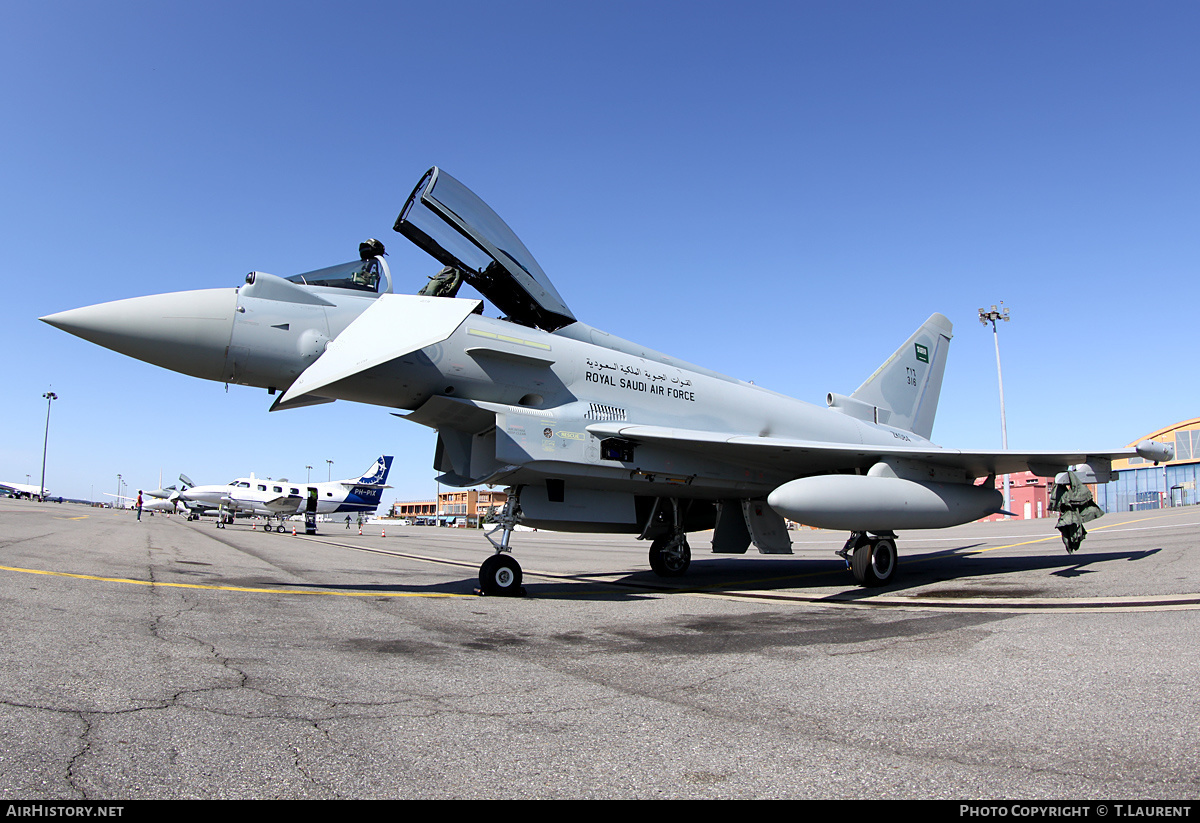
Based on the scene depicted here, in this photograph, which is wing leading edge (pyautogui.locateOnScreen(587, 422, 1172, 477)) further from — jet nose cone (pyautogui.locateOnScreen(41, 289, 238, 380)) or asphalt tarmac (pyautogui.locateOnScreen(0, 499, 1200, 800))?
jet nose cone (pyautogui.locateOnScreen(41, 289, 238, 380))

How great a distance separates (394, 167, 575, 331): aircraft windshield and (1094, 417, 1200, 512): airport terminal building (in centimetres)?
6741

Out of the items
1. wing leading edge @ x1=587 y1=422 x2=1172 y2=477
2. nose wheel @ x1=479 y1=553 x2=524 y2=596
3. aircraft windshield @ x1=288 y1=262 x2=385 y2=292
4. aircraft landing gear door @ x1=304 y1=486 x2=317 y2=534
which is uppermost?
aircraft windshield @ x1=288 y1=262 x2=385 y2=292

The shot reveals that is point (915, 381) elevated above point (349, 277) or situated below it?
below

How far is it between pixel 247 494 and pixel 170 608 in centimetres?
3778

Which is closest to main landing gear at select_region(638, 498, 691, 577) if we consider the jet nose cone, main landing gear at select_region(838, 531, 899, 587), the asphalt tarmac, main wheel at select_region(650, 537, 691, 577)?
main wheel at select_region(650, 537, 691, 577)

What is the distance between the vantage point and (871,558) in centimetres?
966

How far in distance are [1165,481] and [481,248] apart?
76845 millimetres

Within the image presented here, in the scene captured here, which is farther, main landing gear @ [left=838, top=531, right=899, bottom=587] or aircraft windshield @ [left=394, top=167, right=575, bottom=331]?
main landing gear @ [left=838, top=531, right=899, bottom=587]

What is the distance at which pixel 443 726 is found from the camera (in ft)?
10.1

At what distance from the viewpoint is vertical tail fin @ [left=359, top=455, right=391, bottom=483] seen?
46625 millimetres

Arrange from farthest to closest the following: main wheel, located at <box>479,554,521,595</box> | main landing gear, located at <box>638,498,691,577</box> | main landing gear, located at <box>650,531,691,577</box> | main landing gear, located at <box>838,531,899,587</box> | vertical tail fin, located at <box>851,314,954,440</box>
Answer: vertical tail fin, located at <box>851,314,954,440</box> < main landing gear, located at <box>650,531,691,577</box> < main landing gear, located at <box>638,498,691,577</box> < main landing gear, located at <box>838,531,899,587</box> < main wheel, located at <box>479,554,521,595</box>

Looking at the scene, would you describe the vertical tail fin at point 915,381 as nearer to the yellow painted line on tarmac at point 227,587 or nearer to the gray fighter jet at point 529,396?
the gray fighter jet at point 529,396

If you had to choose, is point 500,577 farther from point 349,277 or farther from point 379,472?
point 379,472

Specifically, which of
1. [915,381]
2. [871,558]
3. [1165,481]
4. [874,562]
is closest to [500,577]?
[871,558]
